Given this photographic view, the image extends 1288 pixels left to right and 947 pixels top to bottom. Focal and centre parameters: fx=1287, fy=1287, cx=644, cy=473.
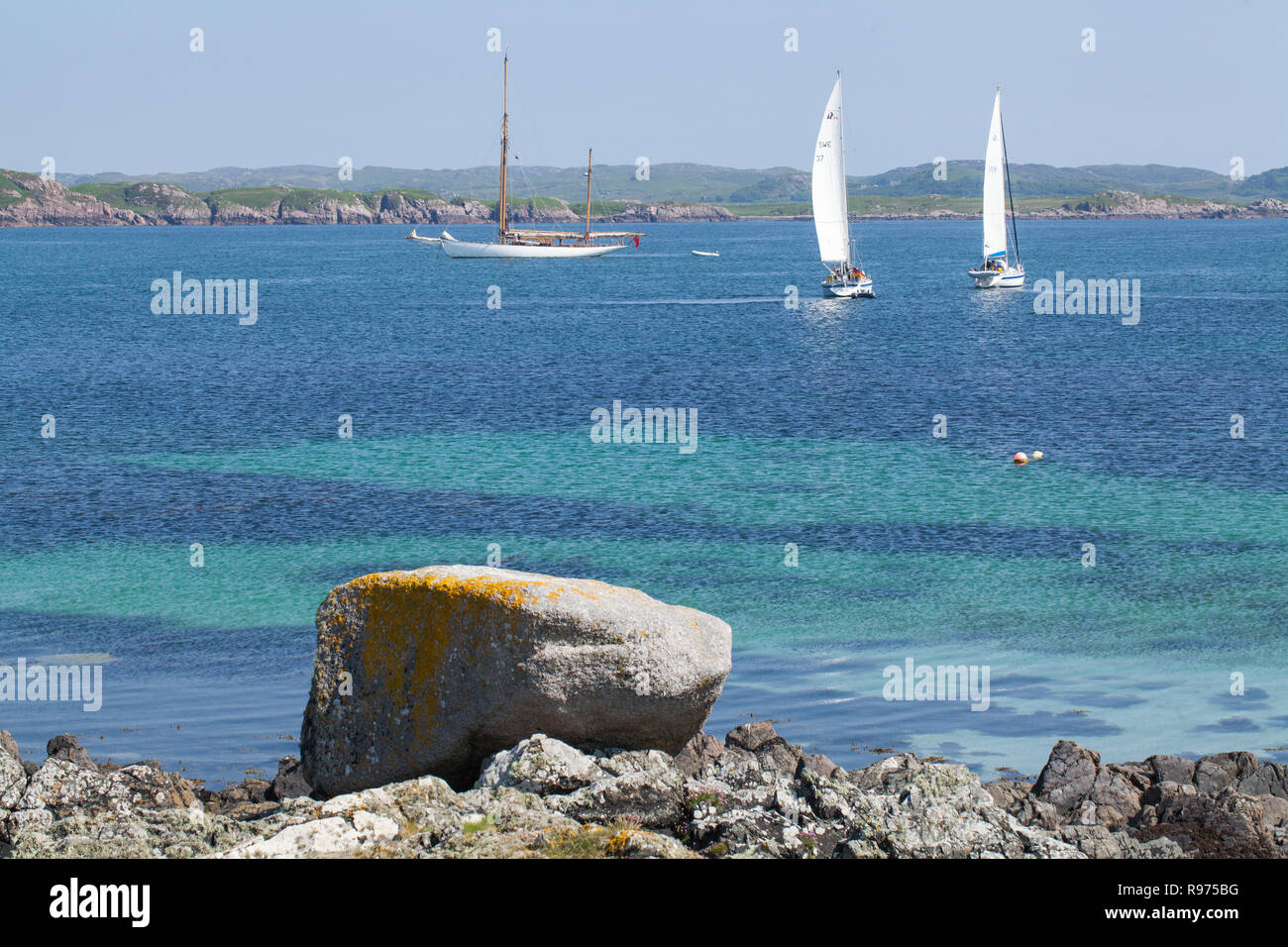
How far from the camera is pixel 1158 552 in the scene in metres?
33.1

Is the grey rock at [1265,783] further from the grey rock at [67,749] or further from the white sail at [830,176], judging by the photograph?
the white sail at [830,176]

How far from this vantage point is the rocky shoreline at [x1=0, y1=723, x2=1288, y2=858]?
39.4 feet

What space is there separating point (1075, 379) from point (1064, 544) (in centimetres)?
3766

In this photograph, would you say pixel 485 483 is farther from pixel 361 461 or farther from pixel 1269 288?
pixel 1269 288

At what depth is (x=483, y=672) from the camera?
14.5 metres

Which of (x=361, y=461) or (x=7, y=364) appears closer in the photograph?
(x=361, y=461)

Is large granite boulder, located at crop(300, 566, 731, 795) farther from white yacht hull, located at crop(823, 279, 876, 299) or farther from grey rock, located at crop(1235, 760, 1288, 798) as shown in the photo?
white yacht hull, located at crop(823, 279, 876, 299)

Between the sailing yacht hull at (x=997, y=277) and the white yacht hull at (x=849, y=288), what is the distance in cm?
1183

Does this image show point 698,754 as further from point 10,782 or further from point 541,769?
point 10,782

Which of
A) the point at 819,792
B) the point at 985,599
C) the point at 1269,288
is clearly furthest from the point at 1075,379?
the point at 1269,288

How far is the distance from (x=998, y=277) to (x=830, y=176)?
22.4 meters

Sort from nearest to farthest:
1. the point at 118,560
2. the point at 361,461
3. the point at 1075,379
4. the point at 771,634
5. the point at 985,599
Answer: the point at 771,634 < the point at 985,599 < the point at 118,560 < the point at 361,461 < the point at 1075,379
